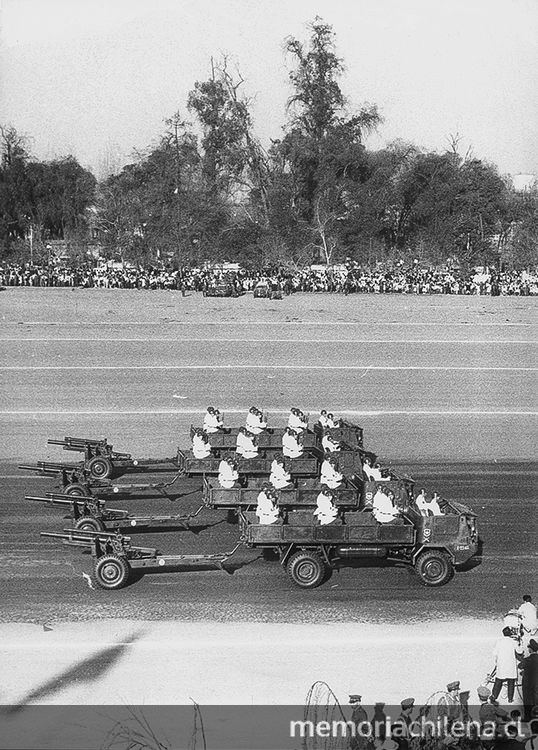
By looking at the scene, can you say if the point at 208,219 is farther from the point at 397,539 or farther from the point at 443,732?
the point at 443,732

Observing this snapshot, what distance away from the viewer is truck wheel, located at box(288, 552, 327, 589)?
1436 centimetres

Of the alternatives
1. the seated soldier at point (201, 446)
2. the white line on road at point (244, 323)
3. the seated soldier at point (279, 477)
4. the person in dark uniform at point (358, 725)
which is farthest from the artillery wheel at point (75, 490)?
the white line on road at point (244, 323)

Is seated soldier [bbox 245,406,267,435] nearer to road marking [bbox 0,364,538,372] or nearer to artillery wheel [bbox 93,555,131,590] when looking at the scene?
artillery wheel [bbox 93,555,131,590]

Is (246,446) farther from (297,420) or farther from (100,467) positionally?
(100,467)

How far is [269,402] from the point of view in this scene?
30688 millimetres

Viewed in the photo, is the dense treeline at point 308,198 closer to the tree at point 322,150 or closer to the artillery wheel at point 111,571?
the tree at point 322,150

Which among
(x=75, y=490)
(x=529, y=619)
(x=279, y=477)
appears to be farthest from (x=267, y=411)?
(x=529, y=619)

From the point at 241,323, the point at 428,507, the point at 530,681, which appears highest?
the point at 241,323

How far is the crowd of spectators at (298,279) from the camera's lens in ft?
193

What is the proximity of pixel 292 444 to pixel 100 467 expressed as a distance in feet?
13.1

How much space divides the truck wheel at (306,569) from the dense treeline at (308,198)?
176 ft

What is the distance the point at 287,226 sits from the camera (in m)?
67.8

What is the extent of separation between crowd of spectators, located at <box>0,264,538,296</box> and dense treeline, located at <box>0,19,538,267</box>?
9.20 feet

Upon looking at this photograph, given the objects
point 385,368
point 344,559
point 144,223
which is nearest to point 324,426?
point 344,559
